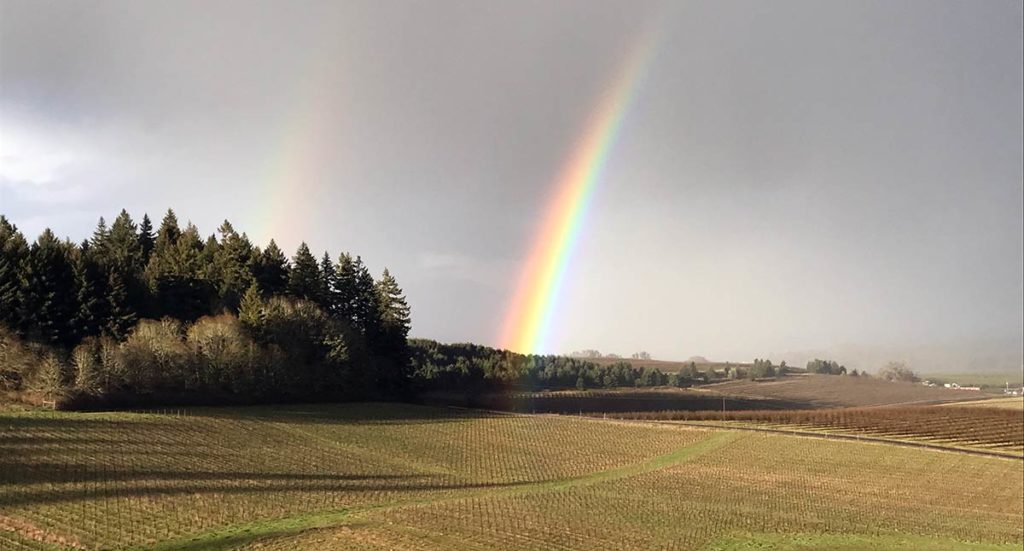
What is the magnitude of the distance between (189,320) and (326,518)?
52.2 m

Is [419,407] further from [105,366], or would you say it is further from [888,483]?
[888,483]

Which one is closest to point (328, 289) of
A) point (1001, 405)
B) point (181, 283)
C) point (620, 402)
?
point (181, 283)

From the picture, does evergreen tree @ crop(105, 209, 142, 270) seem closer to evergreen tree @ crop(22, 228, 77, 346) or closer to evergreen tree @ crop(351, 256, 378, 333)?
evergreen tree @ crop(22, 228, 77, 346)

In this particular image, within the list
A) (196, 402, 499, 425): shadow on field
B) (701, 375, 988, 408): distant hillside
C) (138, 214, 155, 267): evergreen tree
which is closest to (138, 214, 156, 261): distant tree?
(138, 214, 155, 267): evergreen tree

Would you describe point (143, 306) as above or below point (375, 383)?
above

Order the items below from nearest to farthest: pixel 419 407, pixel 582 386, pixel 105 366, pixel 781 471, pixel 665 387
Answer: pixel 781 471
pixel 105 366
pixel 419 407
pixel 582 386
pixel 665 387

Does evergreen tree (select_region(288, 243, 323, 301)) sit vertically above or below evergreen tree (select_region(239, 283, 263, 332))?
above

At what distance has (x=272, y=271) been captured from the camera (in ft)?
283

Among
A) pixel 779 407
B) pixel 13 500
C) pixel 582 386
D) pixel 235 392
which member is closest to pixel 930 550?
pixel 13 500

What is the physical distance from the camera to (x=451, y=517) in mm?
31609

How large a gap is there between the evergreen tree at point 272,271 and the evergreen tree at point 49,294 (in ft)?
73.9

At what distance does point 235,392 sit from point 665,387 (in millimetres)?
115929

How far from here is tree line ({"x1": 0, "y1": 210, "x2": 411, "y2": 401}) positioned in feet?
183

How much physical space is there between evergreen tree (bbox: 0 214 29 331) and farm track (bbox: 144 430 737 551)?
4183 centimetres
